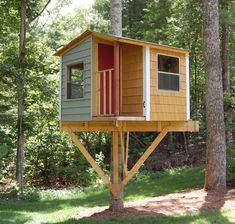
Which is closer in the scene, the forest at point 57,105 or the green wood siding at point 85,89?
the green wood siding at point 85,89

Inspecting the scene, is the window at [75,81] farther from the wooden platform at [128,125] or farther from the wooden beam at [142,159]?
the wooden beam at [142,159]

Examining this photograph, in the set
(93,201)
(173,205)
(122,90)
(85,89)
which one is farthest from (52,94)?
(173,205)

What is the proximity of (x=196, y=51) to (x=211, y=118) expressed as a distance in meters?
11.8

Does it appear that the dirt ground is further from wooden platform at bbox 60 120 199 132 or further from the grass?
wooden platform at bbox 60 120 199 132

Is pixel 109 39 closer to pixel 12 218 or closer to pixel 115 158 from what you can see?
pixel 115 158

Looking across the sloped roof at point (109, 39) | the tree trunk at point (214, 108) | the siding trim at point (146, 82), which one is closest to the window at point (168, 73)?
the sloped roof at point (109, 39)

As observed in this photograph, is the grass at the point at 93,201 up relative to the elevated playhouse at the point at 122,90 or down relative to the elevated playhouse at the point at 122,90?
down

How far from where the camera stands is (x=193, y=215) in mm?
8883

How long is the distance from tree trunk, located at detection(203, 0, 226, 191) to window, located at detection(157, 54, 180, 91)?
232 centimetres

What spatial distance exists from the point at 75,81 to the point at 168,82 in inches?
94.0

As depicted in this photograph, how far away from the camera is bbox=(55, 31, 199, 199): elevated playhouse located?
29.0ft

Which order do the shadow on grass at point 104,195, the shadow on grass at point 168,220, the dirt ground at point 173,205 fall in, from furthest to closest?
the shadow on grass at point 104,195 → the dirt ground at point 173,205 → the shadow on grass at point 168,220

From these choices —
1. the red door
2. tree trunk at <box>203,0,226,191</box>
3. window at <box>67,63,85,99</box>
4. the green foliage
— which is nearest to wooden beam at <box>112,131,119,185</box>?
the red door

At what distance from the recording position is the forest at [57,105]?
13.8m
